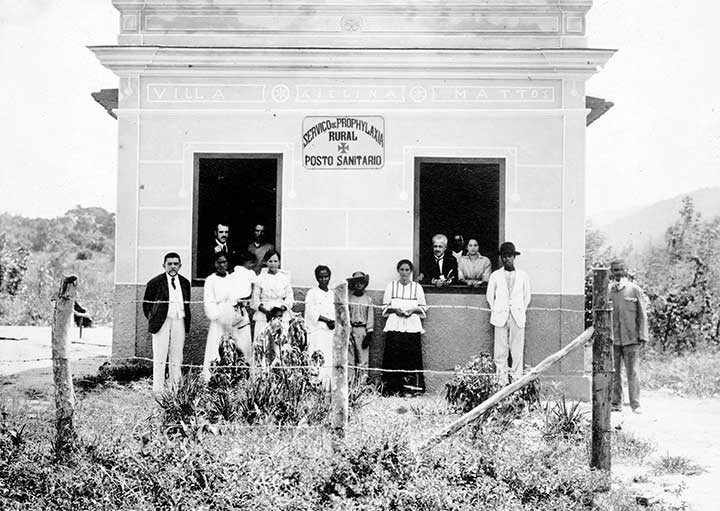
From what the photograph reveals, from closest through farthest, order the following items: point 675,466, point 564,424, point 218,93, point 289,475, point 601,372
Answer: point 289,475, point 601,372, point 675,466, point 564,424, point 218,93

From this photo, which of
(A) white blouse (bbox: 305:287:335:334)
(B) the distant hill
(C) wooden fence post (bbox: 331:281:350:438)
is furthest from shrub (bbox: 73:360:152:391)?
(B) the distant hill

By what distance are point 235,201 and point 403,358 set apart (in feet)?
16.3

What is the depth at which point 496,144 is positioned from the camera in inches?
390

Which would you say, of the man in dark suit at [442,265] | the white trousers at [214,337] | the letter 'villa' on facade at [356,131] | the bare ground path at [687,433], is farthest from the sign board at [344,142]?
the bare ground path at [687,433]

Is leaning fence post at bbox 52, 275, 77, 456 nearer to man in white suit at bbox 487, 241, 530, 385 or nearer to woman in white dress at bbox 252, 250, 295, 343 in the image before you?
woman in white dress at bbox 252, 250, 295, 343

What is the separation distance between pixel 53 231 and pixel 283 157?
2496 cm

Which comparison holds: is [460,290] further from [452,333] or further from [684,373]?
[684,373]

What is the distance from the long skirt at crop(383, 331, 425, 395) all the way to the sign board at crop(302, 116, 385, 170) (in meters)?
2.14

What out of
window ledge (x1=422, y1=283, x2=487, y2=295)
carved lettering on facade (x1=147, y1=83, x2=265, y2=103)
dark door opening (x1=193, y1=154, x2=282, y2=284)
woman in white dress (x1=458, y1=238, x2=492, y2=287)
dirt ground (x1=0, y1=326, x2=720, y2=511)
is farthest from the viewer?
dark door opening (x1=193, y1=154, x2=282, y2=284)

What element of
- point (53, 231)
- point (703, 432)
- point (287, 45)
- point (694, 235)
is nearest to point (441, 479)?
point (703, 432)

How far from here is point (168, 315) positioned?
934 centimetres

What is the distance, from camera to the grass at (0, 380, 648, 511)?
5.43m

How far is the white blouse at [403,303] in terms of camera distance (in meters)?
9.63

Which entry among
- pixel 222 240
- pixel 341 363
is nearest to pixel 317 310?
pixel 222 240
